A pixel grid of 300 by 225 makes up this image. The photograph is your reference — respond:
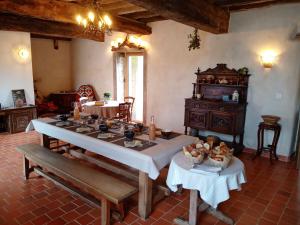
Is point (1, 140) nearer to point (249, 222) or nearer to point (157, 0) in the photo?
point (157, 0)

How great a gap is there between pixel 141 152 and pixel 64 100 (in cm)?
622

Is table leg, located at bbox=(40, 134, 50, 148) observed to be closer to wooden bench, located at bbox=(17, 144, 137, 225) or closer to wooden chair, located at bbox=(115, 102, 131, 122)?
wooden bench, located at bbox=(17, 144, 137, 225)

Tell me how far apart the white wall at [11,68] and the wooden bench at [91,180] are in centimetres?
342

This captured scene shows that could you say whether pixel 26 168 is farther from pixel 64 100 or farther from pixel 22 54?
pixel 64 100

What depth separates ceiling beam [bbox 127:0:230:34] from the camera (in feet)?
9.21

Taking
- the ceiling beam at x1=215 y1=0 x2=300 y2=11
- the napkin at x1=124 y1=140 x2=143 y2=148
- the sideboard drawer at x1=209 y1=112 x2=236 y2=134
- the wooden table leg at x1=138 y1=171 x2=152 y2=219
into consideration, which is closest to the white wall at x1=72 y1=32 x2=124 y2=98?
the ceiling beam at x1=215 y1=0 x2=300 y2=11

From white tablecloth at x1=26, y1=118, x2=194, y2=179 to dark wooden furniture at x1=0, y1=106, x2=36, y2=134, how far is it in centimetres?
325

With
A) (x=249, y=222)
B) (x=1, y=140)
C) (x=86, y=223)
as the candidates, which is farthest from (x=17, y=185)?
(x=249, y=222)

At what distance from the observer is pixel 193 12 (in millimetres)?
3436

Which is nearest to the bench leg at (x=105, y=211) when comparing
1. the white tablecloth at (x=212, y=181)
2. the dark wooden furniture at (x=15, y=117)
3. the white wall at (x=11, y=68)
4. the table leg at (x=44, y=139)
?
the white tablecloth at (x=212, y=181)

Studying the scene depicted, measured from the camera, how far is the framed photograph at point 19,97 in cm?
610

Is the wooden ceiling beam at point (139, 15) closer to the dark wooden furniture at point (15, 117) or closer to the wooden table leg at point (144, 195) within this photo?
the dark wooden furniture at point (15, 117)

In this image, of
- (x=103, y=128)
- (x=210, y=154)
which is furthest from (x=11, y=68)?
(x=210, y=154)

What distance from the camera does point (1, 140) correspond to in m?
5.32
